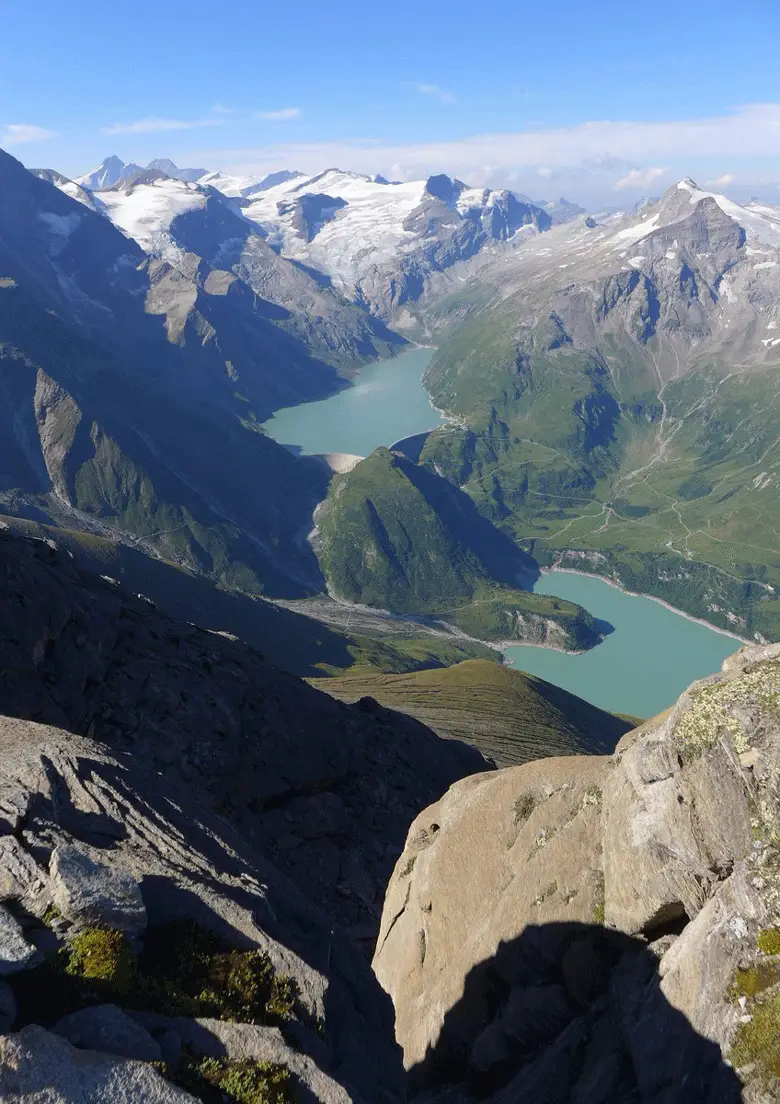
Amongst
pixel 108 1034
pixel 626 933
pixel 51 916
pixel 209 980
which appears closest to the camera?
pixel 108 1034

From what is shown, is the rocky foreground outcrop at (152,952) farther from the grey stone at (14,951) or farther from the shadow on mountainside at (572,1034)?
the shadow on mountainside at (572,1034)

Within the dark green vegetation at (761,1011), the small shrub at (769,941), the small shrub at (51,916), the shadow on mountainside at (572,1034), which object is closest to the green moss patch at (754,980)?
the dark green vegetation at (761,1011)

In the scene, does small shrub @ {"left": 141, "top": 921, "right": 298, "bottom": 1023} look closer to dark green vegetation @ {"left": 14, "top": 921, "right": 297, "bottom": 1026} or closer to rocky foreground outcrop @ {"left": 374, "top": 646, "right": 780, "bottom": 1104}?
dark green vegetation @ {"left": 14, "top": 921, "right": 297, "bottom": 1026}

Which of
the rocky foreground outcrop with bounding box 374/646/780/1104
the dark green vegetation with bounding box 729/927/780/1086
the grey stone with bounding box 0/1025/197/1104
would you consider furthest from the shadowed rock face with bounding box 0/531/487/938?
the grey stone with bounding box 0/1025/197/1104

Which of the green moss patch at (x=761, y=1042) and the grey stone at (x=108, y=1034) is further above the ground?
the grey stone at (x=108, y=1034)

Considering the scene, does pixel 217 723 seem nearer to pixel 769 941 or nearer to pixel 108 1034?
pixel 769 941

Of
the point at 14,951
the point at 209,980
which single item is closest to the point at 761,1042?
the point at 209,980
